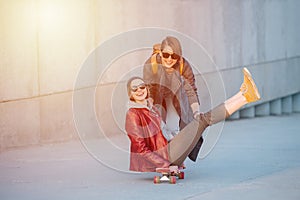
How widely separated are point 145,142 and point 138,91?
49 cm

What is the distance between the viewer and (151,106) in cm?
984

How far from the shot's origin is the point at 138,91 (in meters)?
9.57

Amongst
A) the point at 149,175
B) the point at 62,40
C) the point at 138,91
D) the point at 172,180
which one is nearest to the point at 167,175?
the point at 172,180

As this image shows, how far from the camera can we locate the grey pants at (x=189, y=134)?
9.61 meters

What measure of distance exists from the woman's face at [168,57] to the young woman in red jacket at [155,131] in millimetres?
291

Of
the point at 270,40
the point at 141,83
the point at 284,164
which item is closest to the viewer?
the point at 141,83

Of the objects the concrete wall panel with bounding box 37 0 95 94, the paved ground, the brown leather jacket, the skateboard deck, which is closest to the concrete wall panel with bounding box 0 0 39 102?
the concrete wall panel with bounding box 37 0 95 94

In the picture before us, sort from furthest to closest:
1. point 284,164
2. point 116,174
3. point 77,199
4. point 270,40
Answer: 1. point 270,40
2. point 284,164
3. point 116,174
4. point 77,199

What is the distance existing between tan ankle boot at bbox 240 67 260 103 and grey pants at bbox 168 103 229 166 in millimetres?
258

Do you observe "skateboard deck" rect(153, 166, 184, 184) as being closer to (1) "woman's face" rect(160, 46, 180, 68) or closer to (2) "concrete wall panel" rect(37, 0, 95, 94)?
(1) "woman's face" rect(160, 46, 180, 68)

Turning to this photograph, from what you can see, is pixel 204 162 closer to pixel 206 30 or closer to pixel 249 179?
pixel 249 179

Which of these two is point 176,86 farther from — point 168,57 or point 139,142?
point 139,142

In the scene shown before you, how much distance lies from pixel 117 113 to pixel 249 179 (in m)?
4.18

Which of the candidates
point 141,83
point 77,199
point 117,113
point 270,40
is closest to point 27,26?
point 117,113
